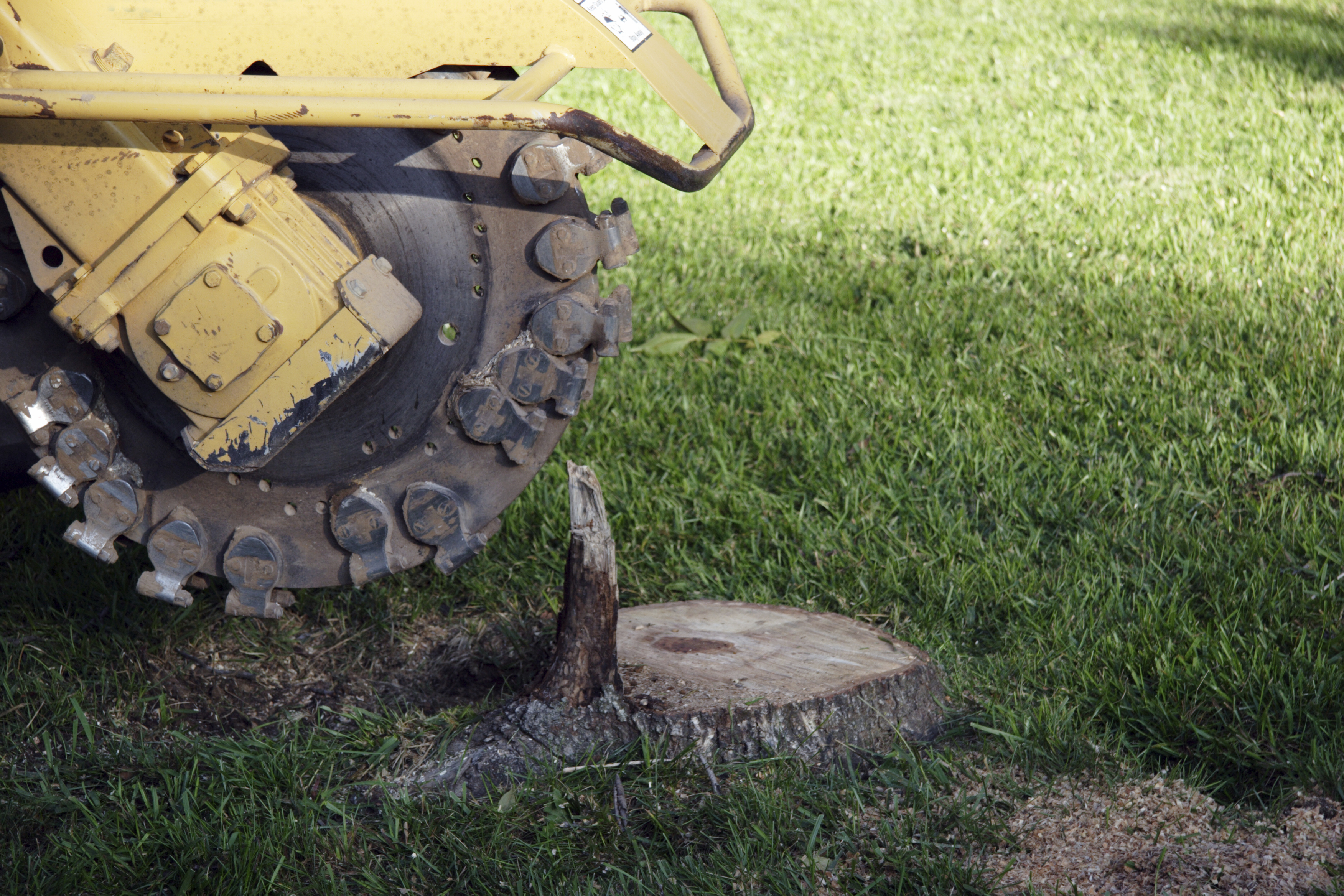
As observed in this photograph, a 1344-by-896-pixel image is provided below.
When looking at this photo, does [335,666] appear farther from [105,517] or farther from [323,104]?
[323,104]

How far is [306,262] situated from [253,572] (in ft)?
1.91

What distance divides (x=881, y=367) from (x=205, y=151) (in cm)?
208

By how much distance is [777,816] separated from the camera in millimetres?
1854

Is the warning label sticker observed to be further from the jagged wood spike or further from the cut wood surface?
the cut wood surface

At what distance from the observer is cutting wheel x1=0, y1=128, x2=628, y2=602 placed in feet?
6.30

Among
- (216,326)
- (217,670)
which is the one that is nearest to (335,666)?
(217,670)

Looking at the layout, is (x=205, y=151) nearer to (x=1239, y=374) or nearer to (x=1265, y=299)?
(x=1239, y=374)

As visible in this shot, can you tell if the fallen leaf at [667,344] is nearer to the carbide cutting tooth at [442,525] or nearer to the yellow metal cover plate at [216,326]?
the carbide cutting tooth at [442,525]

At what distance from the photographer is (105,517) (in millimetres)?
1910

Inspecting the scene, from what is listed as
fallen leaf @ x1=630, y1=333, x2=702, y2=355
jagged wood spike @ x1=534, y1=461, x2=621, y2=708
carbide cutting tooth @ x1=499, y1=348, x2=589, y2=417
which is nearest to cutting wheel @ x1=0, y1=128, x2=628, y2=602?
carbide cutting tooth @ x1=499, y1=348, x2=589, y2=417

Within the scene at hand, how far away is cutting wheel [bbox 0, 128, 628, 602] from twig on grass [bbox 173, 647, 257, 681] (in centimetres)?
40

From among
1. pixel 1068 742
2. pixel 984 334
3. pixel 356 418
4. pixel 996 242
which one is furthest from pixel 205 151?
pixel 996 242

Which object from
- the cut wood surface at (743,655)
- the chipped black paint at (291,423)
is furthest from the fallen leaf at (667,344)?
the chipped black paint at (291,423)

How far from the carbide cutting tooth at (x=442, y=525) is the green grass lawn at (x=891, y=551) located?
329 mm
